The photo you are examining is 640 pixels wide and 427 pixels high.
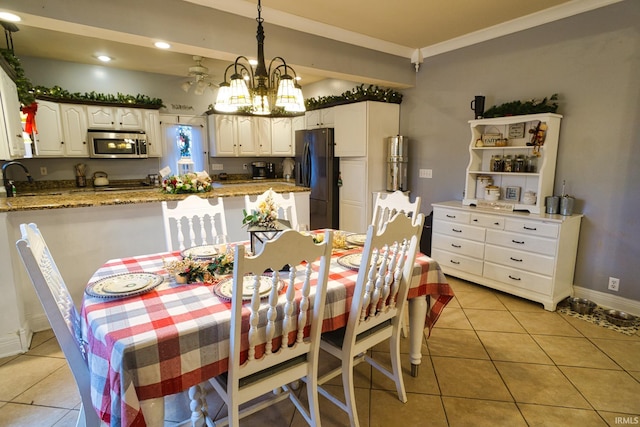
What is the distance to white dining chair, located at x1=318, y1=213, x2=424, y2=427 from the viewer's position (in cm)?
150

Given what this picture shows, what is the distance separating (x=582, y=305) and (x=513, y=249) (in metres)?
0.70

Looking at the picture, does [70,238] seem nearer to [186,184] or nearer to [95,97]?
[186,184]

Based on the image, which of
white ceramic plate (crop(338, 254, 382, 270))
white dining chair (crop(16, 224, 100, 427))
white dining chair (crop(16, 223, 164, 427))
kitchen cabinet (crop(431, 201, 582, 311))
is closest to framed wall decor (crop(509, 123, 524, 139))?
kitchen cabinet (crop(431, 201, 582, 311))

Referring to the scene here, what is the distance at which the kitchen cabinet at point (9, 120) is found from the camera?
2.48 meters

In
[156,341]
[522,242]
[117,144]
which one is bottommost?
[522,242]

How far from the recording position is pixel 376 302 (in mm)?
1648

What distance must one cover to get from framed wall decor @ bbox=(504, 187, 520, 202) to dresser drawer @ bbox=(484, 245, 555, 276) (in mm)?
609

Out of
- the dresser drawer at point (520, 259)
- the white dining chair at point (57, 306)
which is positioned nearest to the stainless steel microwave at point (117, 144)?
the white dining chair at point (57, 306)

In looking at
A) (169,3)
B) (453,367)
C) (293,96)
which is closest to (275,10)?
(169,3)

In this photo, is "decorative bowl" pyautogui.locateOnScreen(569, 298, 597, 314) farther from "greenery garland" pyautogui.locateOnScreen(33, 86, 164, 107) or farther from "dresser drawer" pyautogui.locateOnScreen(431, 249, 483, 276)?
"greenery garland" pyautogui.locateOnScreen(33, 86, 164, 107)

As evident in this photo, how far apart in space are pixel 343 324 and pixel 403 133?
3.45 m

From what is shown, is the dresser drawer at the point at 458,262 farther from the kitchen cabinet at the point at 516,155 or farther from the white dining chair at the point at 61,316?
the white dining chair at the point at 61,316

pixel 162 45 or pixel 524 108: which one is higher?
pixel 162 45

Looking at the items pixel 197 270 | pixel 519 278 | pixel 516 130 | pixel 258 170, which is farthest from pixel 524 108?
pixel 258 170
